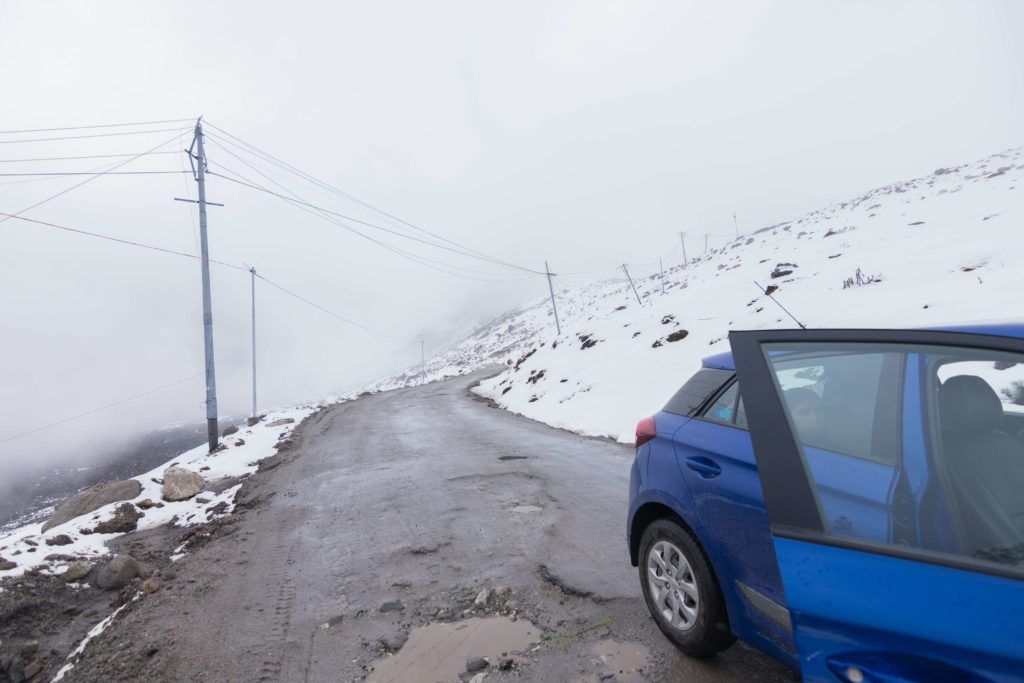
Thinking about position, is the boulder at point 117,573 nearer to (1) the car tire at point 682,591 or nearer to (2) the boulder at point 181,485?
(2) the boulder at point 181,485

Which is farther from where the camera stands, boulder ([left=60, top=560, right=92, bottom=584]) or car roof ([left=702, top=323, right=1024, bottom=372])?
boulder ([left=60, top=560, right=92, bottom=584])

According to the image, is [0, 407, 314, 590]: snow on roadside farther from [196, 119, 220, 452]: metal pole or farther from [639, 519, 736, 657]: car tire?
[639, 519, 736, 657]: car tire

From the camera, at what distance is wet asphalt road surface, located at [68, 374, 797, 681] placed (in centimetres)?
304

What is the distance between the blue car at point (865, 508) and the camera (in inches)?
55.6

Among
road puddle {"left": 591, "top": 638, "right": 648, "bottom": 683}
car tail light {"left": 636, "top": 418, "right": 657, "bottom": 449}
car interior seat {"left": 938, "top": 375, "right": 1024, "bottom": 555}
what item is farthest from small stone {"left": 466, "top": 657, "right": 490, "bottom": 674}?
car interior seat {"left": 938, "top": 375, "right": 1024, "bottom": 555}

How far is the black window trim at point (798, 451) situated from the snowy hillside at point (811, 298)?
22.0 feet

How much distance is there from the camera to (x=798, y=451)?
1.84 m

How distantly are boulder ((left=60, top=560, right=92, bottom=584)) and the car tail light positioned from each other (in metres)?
5.40

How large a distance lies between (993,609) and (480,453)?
27.4 feet

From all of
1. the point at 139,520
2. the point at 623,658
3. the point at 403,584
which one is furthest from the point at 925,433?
the point at 139,520

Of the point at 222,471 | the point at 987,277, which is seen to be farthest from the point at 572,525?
the point at 987,277

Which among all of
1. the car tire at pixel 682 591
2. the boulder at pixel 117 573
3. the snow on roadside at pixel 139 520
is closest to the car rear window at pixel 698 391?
the car tire at pixel 682 591

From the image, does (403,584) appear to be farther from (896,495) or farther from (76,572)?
(896,495)

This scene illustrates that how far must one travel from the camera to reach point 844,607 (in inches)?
59.9
